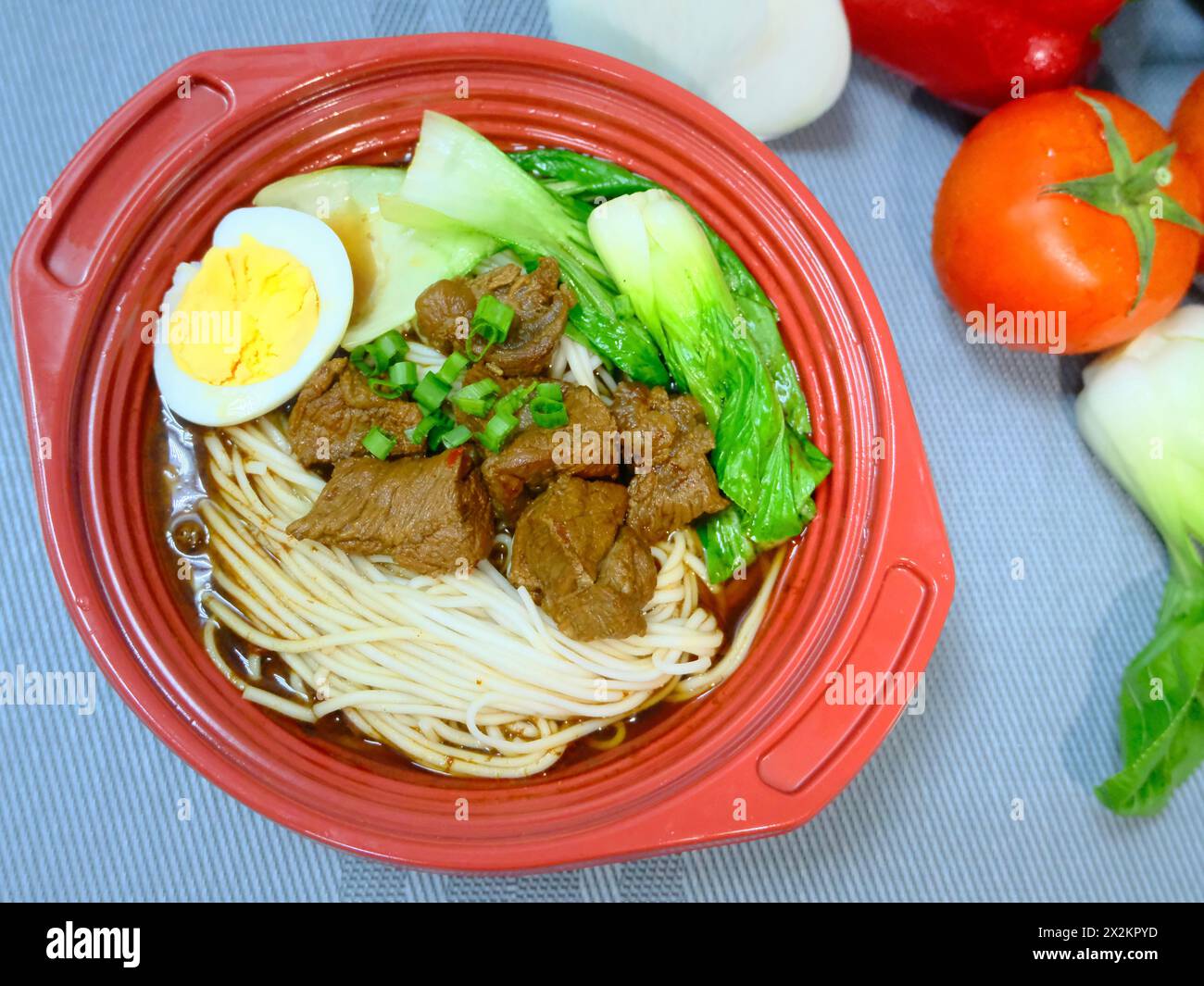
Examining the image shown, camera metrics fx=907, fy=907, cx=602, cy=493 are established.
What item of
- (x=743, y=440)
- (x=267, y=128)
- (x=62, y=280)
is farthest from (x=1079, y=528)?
(x=62, y=280)

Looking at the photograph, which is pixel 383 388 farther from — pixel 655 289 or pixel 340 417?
pixel 655 289

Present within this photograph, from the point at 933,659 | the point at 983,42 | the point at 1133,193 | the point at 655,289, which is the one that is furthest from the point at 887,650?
the point at 983,42

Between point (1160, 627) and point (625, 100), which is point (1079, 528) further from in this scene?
point (625, 100)

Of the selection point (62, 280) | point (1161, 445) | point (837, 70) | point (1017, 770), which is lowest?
point (1017, 770)

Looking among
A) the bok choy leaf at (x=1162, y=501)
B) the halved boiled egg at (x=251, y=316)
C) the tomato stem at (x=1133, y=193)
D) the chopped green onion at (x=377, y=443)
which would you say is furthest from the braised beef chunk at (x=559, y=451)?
the bok choy leaf at (x=1162, y=501)

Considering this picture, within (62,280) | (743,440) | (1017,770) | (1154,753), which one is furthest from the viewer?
(1017,770)

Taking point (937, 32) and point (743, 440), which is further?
point (937, 32)

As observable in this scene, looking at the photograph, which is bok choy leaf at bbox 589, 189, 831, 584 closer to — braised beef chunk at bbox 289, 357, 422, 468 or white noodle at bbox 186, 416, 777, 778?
white noodle at bbox 186, 416, 777, 778

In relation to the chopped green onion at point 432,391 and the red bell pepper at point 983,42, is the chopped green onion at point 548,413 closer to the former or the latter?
the chopped green onion at point 432,391
